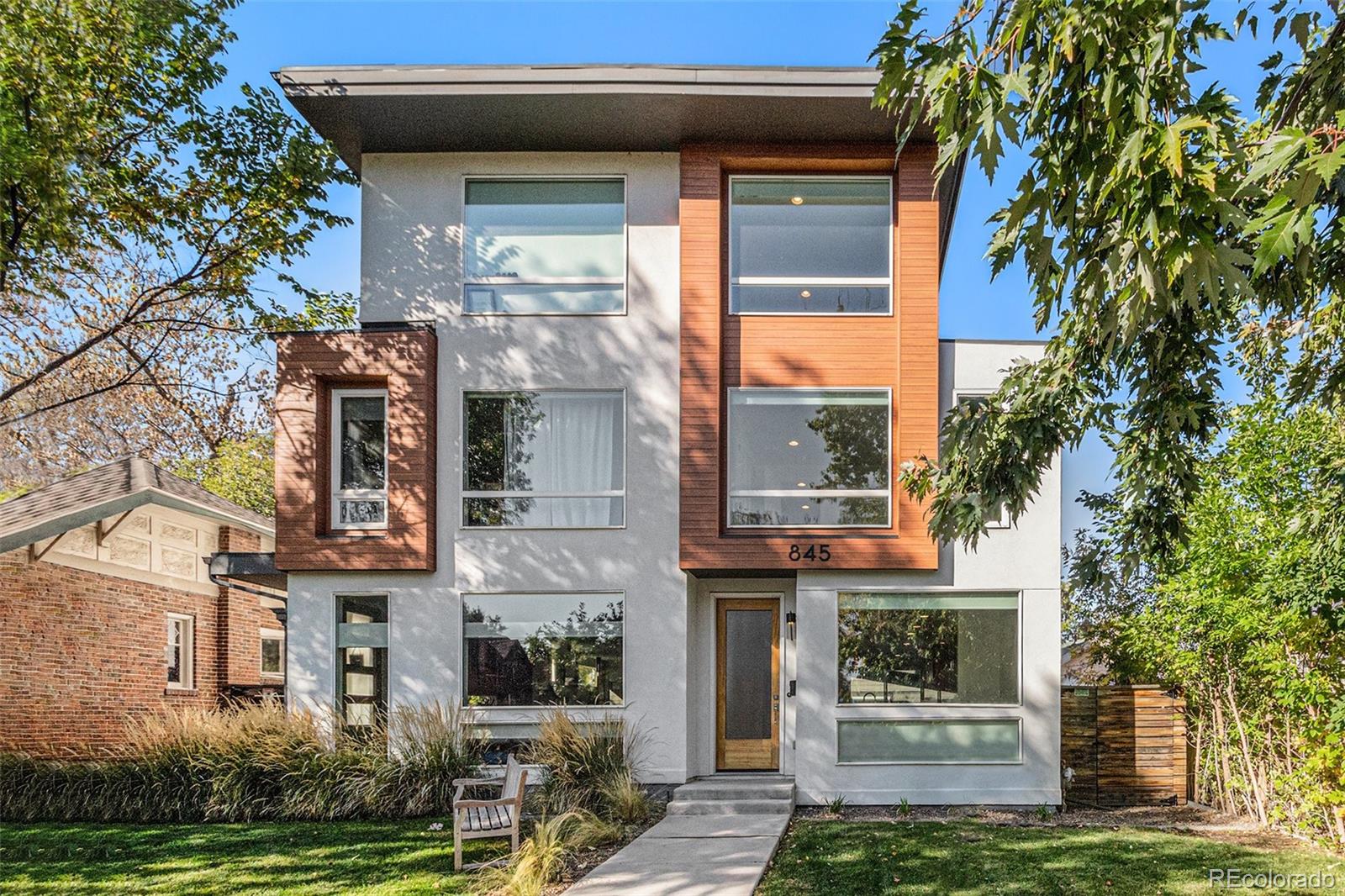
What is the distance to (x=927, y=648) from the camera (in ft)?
36.7

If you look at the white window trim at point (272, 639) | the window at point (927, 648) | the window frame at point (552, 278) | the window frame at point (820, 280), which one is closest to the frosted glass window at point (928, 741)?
the window at point (927, 648)

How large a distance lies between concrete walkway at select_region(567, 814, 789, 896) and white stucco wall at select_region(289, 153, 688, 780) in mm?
1430

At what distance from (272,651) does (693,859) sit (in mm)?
12757

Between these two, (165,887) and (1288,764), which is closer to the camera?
(165,887)

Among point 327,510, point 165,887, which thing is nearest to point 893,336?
point 327,510

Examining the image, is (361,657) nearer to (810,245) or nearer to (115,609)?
(115,609)

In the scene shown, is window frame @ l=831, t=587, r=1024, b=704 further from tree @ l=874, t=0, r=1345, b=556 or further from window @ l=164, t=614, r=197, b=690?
window @ l=164, t=614, r=197, b=690

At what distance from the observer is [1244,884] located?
7383mm

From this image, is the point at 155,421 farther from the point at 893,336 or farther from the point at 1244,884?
the point at 1244,884

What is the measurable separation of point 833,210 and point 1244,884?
7.92 meters

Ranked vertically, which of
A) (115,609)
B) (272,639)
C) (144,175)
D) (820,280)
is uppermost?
(144,175)

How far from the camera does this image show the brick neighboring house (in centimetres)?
1288
